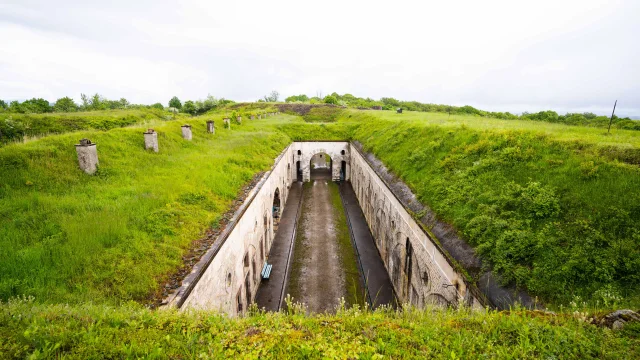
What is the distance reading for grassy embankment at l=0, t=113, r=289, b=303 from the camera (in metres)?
6.29

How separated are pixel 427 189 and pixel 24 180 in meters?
14.3

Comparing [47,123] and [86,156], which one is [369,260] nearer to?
[86,156]

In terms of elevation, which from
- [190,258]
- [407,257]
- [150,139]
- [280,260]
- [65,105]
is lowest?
[280,260]

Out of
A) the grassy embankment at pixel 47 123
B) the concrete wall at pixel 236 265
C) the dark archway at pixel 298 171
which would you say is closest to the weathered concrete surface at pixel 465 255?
the concrete wall at pixel 236 265

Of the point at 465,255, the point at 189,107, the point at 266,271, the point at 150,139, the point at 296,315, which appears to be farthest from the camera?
the point at 189,107

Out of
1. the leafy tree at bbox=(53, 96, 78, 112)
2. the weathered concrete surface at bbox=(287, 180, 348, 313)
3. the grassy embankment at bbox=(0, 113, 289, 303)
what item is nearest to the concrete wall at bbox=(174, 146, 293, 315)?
the grassy embankment at bbox=(0, 113, 289, 303)

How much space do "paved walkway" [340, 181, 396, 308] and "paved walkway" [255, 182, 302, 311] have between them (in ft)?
13.0

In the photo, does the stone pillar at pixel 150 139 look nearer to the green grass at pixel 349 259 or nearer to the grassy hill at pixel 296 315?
the grassy hill at pixel 296 315

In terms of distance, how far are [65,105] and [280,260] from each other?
153ft

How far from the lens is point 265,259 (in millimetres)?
16109

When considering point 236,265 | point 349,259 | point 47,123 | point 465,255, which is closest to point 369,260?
point 349,259

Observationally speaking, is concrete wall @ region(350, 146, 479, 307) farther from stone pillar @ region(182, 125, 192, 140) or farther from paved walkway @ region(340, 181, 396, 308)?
stone pillar @ region(182, 125, 192, 140)

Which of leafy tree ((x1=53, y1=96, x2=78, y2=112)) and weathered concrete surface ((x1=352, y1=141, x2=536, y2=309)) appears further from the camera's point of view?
leafy tree ((x1=53, y1=96, x2=78, y2=112))

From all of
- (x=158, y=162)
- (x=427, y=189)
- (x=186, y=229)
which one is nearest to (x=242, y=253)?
(x=186, y=229)
